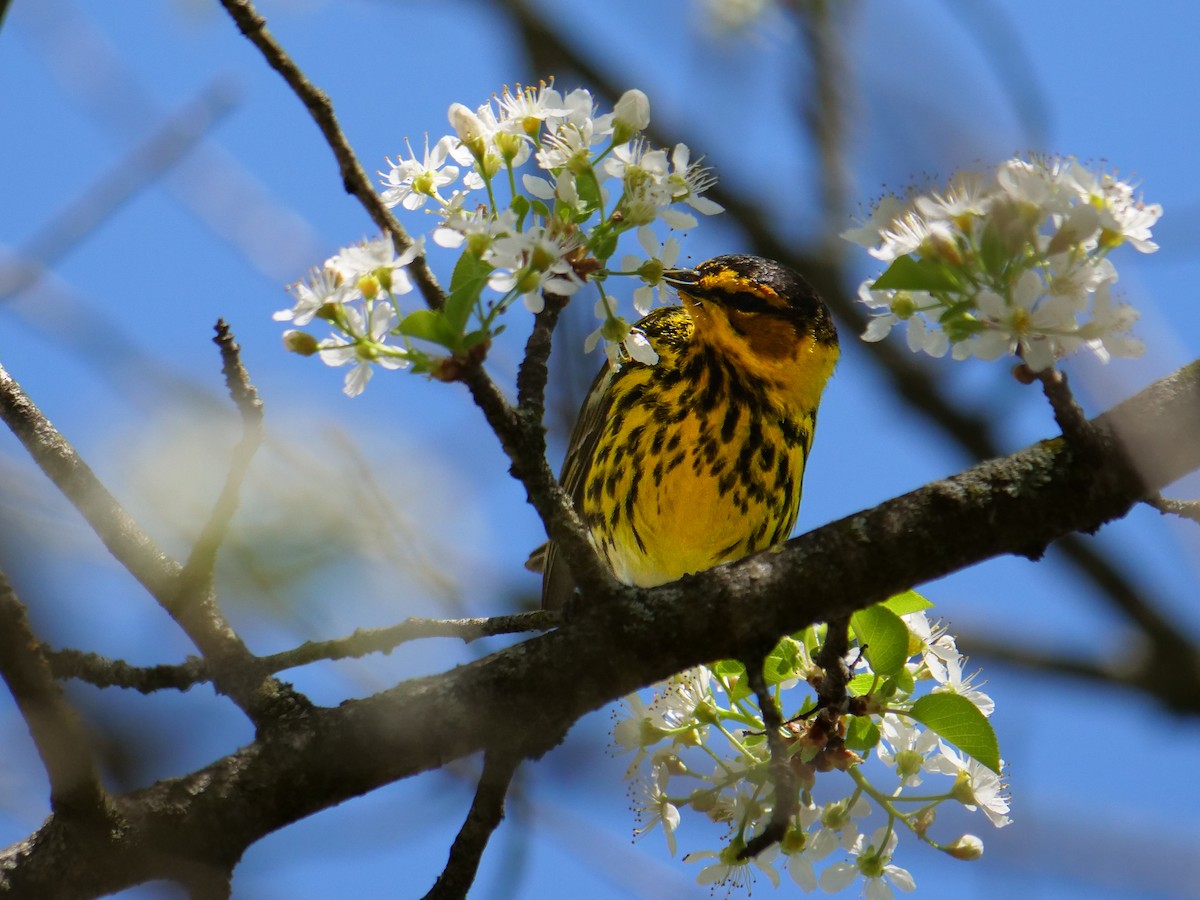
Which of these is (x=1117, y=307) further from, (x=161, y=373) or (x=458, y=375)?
(x=161, y=373)

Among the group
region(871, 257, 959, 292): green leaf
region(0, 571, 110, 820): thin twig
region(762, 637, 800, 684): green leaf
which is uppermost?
region(871, 257, 959, 292): green leaf

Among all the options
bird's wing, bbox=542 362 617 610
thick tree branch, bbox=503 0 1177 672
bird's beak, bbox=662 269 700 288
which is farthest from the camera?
thick tree branch, bbox=503 0 1177 672

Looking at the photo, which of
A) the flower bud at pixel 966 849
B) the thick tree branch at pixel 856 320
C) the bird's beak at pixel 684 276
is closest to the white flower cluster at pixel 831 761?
the flower bud at pixel 966 849

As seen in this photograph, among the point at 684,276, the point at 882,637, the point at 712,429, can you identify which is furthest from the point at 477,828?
the point at 684,276

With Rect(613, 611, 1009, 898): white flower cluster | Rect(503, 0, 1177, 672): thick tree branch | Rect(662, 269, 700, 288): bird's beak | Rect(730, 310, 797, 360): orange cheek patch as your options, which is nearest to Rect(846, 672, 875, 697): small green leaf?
Rect(613, 611, 1009, 898): white flower cluster

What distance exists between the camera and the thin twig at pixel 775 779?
228 centimetres

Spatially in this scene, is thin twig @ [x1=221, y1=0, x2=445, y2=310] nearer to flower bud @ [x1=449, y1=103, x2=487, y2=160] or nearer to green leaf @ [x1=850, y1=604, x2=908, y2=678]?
flower bud @ [x1=449, y1=103, x2=487, y2=160]

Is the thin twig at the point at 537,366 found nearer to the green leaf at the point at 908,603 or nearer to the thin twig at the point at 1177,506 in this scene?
the green leaf at the point at 908,603

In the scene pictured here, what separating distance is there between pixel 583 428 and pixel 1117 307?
3325 millimetres

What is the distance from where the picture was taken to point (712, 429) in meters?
4.87

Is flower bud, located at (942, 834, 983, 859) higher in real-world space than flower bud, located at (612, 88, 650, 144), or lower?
lower

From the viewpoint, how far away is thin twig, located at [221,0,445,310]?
8.07 ft

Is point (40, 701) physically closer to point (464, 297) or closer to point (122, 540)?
point (122, 540)

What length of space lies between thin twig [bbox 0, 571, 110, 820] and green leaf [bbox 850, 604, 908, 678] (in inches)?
61.3
